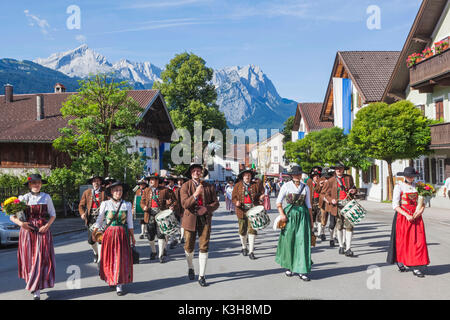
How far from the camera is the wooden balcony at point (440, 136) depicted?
70.8 feet

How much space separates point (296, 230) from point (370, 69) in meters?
31.2

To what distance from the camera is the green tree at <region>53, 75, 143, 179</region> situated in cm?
2070

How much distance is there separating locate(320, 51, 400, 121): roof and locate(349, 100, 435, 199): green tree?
6368mm

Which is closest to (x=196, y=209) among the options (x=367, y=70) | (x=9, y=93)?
(x=367, y=70)

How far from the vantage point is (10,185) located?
68.0 feet

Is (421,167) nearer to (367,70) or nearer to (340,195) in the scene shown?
(367,70)

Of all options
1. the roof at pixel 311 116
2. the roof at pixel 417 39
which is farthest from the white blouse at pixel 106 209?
the roof at pixel 311 116

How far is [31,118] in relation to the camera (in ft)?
108

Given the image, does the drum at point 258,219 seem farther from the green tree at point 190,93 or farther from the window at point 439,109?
the green tree at point 190,93

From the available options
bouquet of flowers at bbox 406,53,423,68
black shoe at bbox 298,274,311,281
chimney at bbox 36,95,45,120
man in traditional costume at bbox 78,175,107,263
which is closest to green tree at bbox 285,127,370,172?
bouquet of flowers at bbox 406,53,423,68

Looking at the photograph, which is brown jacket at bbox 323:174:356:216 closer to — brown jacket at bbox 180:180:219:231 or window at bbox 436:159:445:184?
brown jacket at bbox 180:180:219:231
